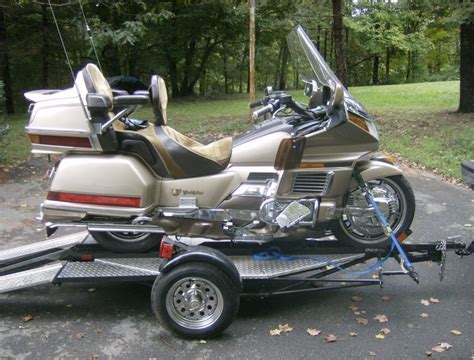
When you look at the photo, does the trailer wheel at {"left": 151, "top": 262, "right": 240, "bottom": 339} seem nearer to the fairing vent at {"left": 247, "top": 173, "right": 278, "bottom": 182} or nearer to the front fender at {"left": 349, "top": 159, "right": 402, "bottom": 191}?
the fairing vent at {"left": 247, "top": 173, "right": 278, "bottom": 182}

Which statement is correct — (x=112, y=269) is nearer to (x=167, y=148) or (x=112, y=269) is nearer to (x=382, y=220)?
(x=167, y=148)

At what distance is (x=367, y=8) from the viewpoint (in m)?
37.0

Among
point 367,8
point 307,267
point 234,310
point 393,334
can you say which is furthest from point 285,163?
point 367,8

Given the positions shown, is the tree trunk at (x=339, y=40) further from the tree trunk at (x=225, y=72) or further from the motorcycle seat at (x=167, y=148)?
the tree trunk at (x=225, y=72)

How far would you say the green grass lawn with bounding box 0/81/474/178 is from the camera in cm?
995

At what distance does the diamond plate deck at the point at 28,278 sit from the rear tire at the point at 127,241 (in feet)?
1.36

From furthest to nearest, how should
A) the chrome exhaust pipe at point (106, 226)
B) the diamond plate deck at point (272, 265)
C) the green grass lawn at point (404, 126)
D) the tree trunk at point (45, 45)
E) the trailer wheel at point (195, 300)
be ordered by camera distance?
1. the tree trunk at point (45, 45)
2. the green grass lawn at point (404, 126)
3. the chrome exhaust pipe at point (106, 226)
4. the diamond plate deck at point (272, 265)
5. the trailer wheel at point (195, 300)

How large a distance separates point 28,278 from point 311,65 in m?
2.98

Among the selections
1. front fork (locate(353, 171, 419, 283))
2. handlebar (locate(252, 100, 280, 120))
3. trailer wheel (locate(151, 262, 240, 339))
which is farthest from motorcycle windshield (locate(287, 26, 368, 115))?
trailer wheel (locate(151, 262, 240, 339))

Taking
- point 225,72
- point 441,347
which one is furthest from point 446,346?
point 225,72

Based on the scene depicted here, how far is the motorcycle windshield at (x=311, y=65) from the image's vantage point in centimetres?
427

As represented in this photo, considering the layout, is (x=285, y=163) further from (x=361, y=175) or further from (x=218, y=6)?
(x=218, y=6)

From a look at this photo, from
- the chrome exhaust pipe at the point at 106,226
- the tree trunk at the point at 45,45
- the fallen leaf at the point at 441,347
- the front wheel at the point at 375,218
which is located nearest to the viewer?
the fallen leaf at the point at 441,347

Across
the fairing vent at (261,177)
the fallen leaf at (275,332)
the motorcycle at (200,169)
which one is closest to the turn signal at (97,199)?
the motorcycle at (200,169)
